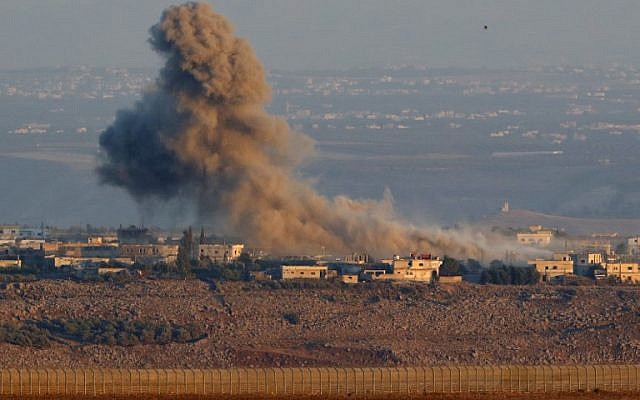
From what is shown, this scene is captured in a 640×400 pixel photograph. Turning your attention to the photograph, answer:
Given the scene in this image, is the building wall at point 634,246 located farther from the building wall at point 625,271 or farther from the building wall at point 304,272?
the building wall at point 304,272

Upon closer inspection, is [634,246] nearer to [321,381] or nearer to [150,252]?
[150,252]

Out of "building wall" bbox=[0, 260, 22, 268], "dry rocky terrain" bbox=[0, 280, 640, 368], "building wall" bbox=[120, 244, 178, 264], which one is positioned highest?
"building wall" bbox=[120, 244, 178, 264]

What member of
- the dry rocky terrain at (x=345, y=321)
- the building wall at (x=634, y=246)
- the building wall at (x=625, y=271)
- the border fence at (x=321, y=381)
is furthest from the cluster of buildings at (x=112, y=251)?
the border fence at (x=321, y=381)

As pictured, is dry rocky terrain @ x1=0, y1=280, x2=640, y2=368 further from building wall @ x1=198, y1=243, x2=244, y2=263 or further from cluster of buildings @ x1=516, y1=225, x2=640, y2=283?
building wall @ x1=198, y1=243, x2=244, y2=263

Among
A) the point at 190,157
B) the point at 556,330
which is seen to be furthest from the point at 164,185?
the point at 556,330

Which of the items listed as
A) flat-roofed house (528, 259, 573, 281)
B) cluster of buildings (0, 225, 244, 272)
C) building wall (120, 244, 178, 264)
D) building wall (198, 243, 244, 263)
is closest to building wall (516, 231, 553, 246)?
flat-roofed house (528, 259, 573, 281)

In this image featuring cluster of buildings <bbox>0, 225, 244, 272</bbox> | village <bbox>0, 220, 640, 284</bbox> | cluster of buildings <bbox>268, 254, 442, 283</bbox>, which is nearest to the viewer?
cluster of buildings <bbox>268, 254, 442, 283</bbox>
